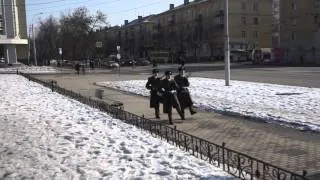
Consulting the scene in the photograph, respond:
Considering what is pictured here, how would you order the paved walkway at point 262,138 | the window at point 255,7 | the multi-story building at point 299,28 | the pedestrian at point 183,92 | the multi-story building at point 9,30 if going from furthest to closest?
1. the window at point 255,7
2. the multi-story building at point 9,30
3. the multi-story building at point 299,28
4. the pedestrian at point 183,92
5. the paved walkway at point 262,138

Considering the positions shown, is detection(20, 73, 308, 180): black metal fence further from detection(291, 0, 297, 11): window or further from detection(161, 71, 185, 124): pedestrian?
detection(291, 0, 297, 11): window

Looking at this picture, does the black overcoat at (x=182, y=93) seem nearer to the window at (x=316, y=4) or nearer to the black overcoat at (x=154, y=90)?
the black overcoat at (x=154, y=90)

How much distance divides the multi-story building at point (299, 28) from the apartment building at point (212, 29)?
806 inches

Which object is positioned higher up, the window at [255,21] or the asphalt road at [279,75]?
the window at [255,21]

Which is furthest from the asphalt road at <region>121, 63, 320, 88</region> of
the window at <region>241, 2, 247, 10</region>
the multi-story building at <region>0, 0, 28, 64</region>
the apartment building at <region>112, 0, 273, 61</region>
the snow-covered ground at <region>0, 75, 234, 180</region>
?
the window at <region>241, 2, 247, 10</region>

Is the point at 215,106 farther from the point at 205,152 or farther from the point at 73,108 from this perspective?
the point at 205,152

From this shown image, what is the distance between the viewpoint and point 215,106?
18141 millimetres

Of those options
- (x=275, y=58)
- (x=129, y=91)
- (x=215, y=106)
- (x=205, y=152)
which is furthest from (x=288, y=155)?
(x=275, y=58)

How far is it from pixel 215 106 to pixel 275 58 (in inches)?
2419

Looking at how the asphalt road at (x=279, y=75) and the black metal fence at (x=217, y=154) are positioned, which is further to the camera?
the asphalt road at (x=279, y=75)

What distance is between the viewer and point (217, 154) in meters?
9.07

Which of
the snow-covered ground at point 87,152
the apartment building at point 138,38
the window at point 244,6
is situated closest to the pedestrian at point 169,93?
the snow-covered ground at point 87,152

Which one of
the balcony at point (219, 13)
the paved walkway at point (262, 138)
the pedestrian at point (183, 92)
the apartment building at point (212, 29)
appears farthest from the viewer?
the apartment building at point (212, 29)

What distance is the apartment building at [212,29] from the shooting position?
10319 cm
